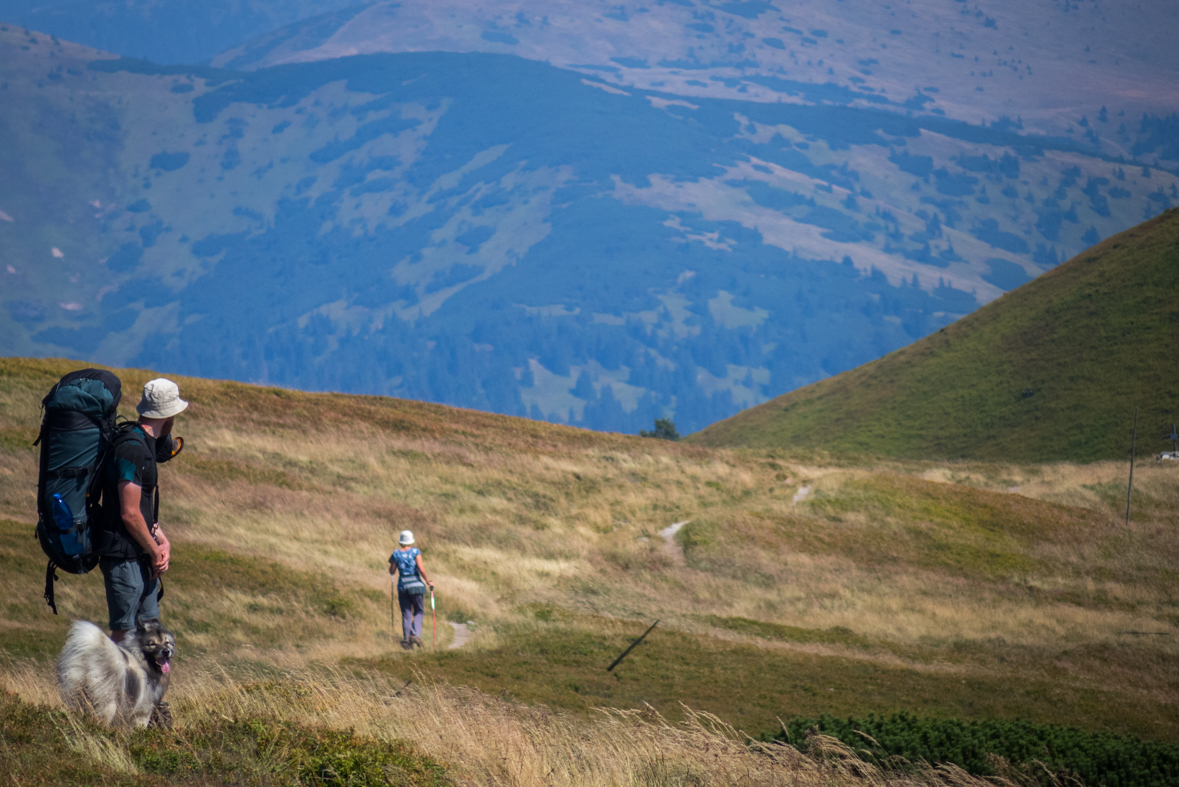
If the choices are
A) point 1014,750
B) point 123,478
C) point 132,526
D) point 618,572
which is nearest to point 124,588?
point 132,526

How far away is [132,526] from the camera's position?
692 centimetres

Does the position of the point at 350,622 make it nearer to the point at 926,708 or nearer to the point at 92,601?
the point at 92,601

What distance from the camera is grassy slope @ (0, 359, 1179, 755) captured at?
14.9 m

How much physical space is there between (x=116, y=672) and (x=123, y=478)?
152 centimetres

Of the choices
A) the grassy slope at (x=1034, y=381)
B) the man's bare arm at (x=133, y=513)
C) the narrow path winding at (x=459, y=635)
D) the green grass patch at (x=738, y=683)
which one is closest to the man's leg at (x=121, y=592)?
the man's bare arm at (x=133, y=513)

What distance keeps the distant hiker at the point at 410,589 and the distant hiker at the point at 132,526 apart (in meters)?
8.79

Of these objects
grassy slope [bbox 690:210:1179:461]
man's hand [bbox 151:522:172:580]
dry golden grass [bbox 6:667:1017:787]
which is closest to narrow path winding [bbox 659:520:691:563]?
dry golden grass [bbox 6:667:1017:787]

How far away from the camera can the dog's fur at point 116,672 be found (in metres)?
6.26

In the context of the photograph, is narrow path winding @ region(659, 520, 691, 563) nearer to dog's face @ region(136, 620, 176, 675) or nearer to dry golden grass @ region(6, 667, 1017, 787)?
dry golden grass @ region(6, 667, 1017, 787)

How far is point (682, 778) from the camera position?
7.27 metres

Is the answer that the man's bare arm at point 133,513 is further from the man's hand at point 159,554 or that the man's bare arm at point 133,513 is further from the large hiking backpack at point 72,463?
the large hiking backpack at point 72,463

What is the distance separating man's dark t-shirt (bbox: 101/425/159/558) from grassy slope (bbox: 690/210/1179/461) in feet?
269

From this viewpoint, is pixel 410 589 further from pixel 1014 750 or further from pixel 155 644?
pixel 1014 750

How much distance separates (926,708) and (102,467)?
13465 millimetres
